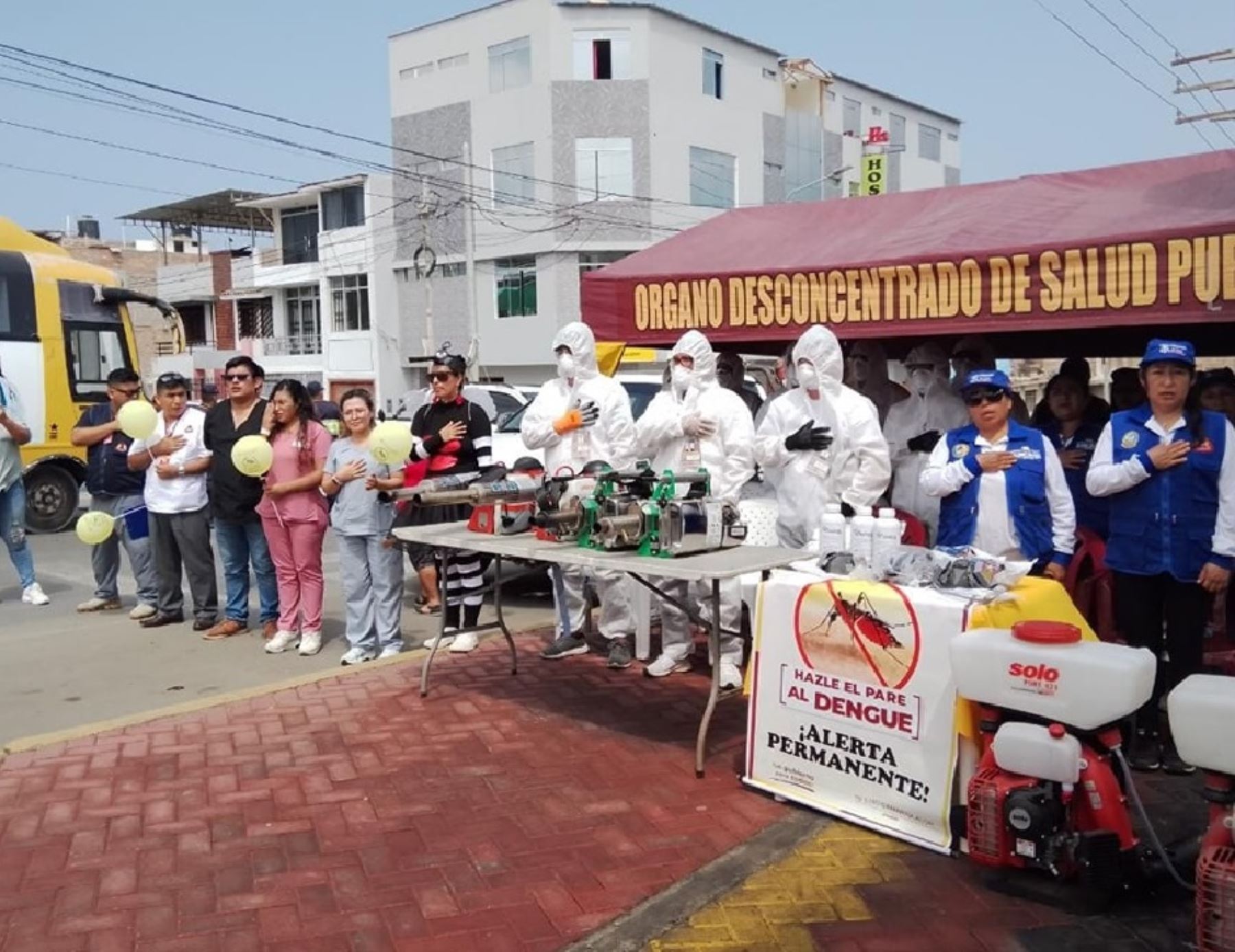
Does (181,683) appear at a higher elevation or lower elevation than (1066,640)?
lower

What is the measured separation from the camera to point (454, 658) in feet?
21.2

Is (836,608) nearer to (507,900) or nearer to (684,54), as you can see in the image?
(507,900)

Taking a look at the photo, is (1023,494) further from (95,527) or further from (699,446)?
(95,527)

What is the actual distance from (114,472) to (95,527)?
1.39 feet

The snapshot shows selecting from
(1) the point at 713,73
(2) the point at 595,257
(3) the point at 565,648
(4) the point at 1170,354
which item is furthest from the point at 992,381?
(1) the point at 713,73

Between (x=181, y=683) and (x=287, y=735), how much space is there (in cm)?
147

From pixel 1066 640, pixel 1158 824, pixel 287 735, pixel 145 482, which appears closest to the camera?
pixel 1066 640

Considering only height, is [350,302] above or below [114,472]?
above

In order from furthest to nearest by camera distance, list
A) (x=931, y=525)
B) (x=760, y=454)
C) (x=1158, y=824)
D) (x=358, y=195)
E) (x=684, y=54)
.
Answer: (x=358, y=195), (x=684, y=54), (x=931, y=525), (x=760, y=454), (x=1158, y=824)

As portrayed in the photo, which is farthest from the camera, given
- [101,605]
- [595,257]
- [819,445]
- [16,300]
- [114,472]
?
[595,257]

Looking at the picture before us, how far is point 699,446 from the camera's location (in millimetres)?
5859

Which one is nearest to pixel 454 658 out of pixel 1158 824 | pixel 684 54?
pixel 1158 824

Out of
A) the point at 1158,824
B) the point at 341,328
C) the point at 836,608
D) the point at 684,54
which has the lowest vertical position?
the point at 1158,824

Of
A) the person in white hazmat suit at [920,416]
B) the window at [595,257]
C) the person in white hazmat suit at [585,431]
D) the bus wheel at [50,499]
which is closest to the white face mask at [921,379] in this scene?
the person in white hazmat suit at [920,416]
